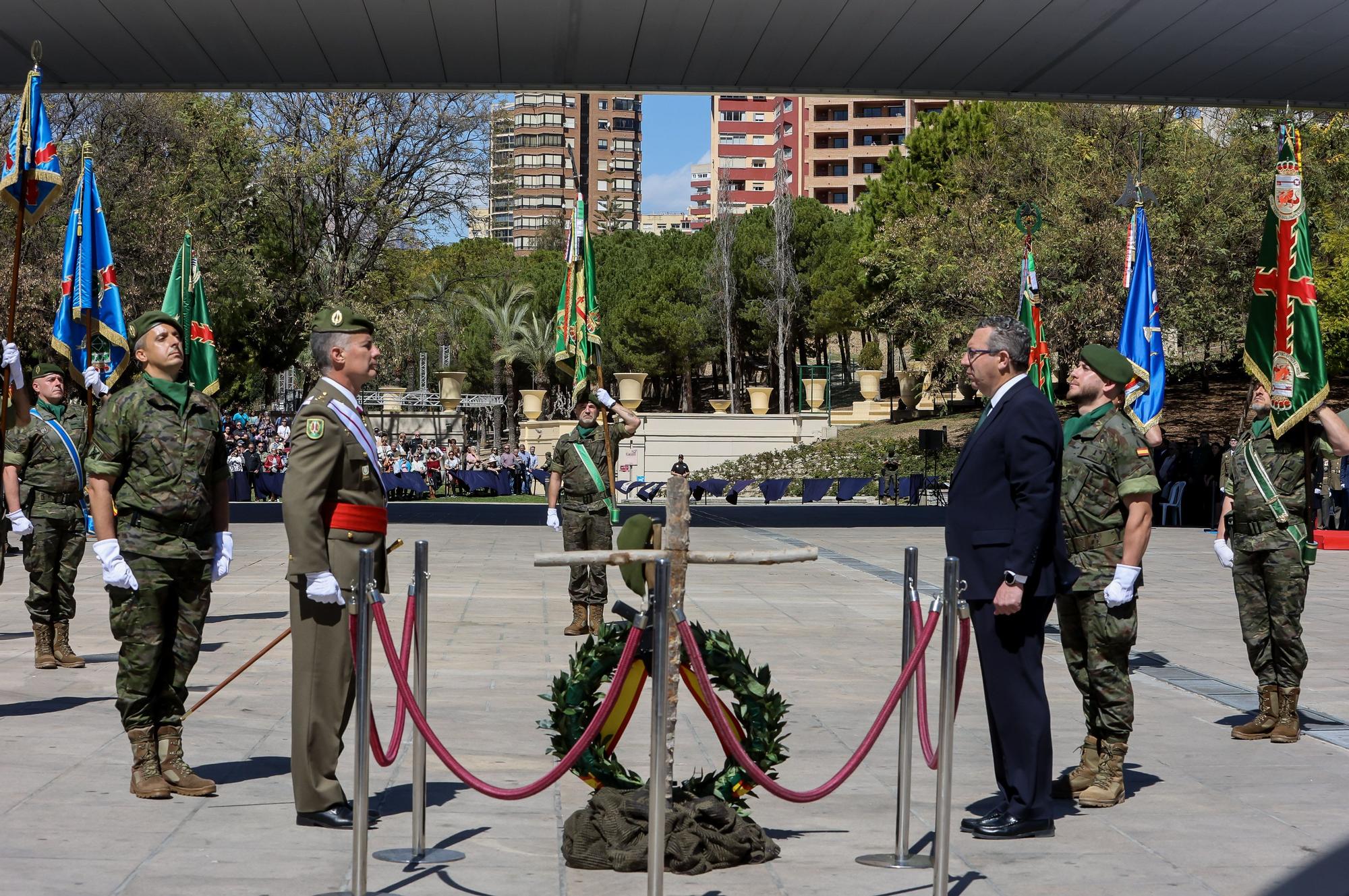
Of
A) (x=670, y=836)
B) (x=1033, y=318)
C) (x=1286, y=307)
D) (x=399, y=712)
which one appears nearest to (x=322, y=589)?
(x=399, y=712)

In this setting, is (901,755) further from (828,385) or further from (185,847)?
(828,385)

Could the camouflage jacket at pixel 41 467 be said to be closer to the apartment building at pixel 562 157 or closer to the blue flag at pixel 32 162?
the blue flag at pixel 32 162

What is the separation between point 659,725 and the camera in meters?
4.54

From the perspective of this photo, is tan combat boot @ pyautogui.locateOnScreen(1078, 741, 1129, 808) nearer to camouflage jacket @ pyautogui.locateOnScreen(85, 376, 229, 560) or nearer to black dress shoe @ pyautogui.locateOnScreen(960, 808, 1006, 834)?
black dress shoe @ pyautogui.locateOnScreen(960, 808, 1006, 834)

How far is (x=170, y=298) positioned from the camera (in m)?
16.5

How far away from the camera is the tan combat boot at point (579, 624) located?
11.5 meters

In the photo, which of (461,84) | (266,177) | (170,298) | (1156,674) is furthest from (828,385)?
(1156,674)

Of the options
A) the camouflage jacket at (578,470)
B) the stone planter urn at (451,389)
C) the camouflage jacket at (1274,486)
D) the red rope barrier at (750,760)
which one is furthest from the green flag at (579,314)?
the stone planter urn at (451,389)

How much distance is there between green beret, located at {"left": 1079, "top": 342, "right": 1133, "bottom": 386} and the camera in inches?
263

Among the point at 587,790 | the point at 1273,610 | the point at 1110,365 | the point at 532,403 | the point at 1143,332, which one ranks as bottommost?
the point at 587,790

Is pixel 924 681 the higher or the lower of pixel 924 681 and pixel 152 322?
the lower

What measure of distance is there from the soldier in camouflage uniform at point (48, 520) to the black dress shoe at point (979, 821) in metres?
6.15

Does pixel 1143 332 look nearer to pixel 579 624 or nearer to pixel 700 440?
pixel 579 624

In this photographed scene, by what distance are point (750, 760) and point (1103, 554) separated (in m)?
2.39
